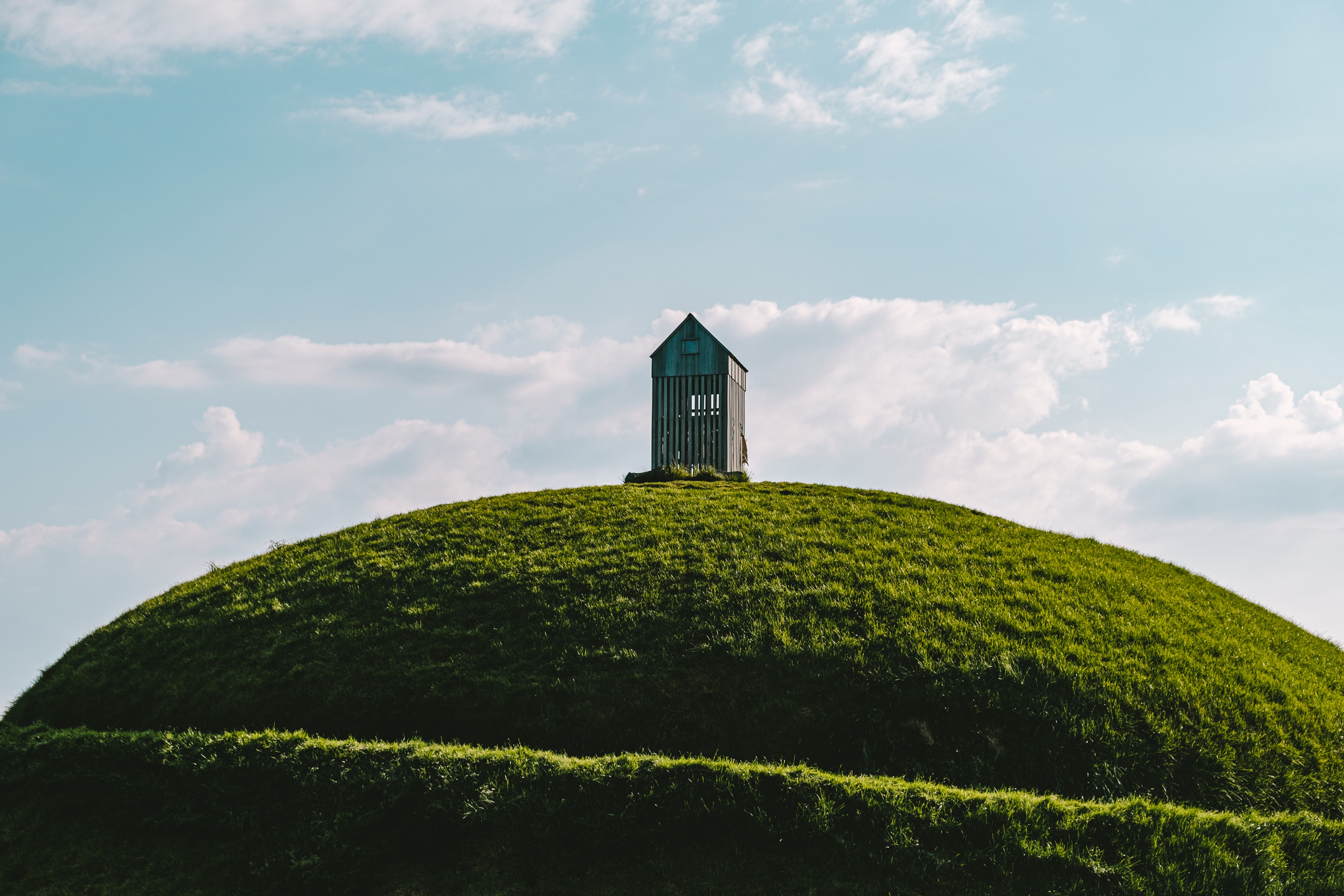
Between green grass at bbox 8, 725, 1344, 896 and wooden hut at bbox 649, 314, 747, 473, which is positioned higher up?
wooden hut at bbox 649, 314, 747, 473

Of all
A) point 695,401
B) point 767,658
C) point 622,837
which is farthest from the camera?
point 695,401

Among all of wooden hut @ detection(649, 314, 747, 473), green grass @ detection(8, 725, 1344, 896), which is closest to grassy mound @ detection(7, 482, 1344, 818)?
green grass @ detection(8, 725, 1344, 896)

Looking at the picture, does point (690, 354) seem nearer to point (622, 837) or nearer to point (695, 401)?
point (695, 401)

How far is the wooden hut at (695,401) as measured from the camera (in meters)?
26.7

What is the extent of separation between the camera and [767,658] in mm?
9992

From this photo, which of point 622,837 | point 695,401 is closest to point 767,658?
point 622,837

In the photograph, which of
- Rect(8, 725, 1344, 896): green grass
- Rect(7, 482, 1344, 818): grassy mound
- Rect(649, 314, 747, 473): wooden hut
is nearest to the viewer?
Rect(8, 725, 1344, 896): green grass

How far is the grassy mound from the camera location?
8.96m

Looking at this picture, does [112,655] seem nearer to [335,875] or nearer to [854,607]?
[335,875]

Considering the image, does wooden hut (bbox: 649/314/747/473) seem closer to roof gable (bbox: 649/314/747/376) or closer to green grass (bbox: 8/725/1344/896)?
roof gable (bbox: 649/314/747/376)

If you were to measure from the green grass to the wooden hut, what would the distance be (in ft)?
62.3

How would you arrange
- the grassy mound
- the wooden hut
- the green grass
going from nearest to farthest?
the green grass < the grassy mound < the wooden hut

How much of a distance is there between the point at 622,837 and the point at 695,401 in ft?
67.6

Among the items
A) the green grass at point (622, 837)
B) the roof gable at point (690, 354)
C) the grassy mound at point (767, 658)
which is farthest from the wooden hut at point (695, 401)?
the green grass at point (622, 837)
